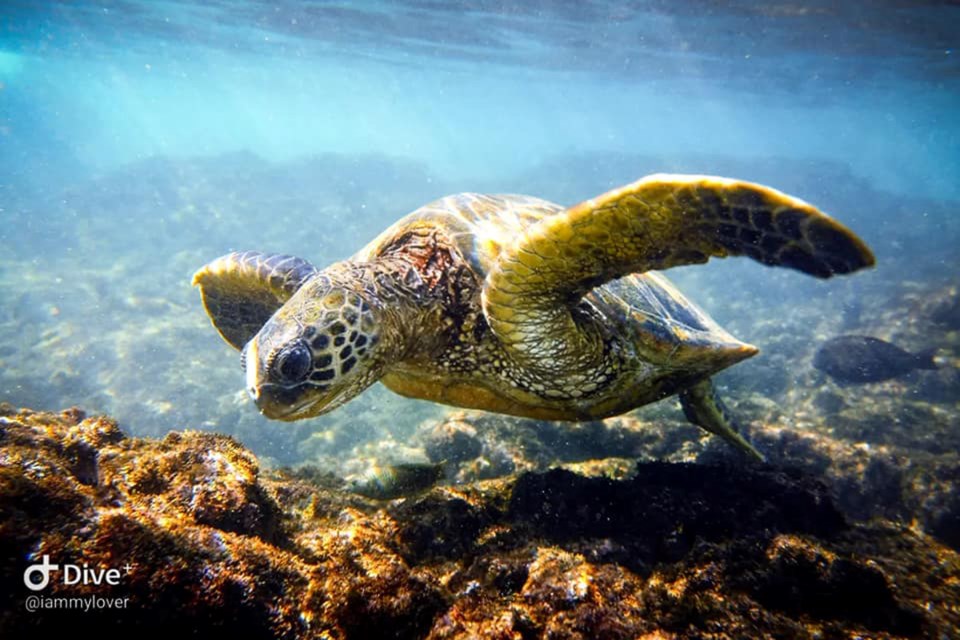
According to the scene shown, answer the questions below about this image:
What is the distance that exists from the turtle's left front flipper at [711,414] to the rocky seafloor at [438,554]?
4.63ft

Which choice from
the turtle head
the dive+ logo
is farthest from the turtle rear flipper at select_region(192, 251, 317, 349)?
the dive+ logo

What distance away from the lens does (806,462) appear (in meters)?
5.72

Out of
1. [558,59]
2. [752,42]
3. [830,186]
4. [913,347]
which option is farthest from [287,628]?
[830,186]

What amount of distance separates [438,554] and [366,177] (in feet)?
101

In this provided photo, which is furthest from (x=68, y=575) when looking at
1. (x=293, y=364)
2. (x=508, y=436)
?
(x=508, y=436)

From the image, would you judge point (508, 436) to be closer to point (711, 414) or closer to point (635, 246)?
point (711, 414)

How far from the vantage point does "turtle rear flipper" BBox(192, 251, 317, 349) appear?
3.56m

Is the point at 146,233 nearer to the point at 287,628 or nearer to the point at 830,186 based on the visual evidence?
the point at 287,628

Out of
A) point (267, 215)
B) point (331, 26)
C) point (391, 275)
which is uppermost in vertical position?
point (331, 26)

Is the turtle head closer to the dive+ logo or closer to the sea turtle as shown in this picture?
the sea turtle

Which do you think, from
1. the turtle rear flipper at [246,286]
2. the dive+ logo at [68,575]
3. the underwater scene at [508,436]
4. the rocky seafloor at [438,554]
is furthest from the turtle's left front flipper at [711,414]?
the dive+ logo at [68,575]

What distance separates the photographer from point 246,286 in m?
3.93

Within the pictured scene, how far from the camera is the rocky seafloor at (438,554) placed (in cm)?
151

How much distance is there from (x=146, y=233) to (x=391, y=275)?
87.5 ft
